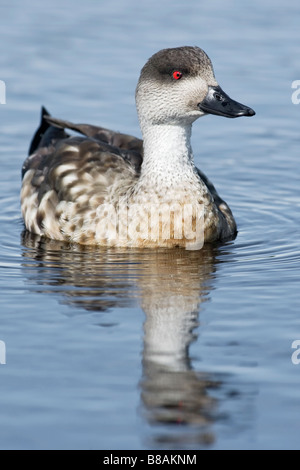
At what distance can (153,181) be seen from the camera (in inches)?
430

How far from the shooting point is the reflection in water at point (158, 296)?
23.7ft

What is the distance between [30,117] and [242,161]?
3087 millimetres

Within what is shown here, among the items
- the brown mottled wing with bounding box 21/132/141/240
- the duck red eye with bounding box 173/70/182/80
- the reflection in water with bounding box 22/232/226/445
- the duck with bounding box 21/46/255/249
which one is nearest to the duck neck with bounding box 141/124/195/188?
the duck with bounding box 21/46/255/249

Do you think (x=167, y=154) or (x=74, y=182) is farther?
(x=74, y=182)

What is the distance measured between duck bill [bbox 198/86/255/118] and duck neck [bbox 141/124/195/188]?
49cm

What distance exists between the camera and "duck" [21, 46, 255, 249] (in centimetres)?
1046

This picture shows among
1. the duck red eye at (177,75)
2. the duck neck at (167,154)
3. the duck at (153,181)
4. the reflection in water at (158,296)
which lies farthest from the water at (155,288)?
the duck red eye at (177,75)

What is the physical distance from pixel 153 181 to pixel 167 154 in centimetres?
31

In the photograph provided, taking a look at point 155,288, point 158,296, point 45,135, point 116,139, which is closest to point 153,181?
point 116,139

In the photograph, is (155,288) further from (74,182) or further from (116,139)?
(116,139)

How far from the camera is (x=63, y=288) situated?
959 centimetres

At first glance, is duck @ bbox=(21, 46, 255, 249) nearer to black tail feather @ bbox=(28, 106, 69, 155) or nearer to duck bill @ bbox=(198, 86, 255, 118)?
duck bill @ bbox=(198, 86, 255, 118)
